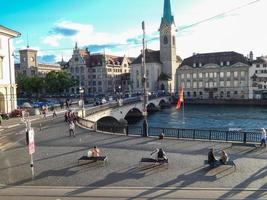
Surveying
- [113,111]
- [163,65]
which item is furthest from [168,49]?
[113,111]

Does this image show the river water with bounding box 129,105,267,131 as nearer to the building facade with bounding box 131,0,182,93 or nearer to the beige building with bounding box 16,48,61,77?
the building facade with bounding box 131,0,182,93

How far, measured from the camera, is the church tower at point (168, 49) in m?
141

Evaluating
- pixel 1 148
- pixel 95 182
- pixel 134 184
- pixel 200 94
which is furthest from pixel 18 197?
pixel 200 94

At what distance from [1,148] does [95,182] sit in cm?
1312

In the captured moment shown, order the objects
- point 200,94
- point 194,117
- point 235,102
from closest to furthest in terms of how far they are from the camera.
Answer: point 194,117, point 235,102, point 200,94

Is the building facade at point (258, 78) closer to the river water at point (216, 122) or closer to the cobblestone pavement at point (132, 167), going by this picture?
the river water at point (216, 122)

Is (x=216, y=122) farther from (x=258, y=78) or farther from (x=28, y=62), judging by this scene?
(x=28, y=62)

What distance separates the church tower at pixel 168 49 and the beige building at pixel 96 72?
18323 millimetres

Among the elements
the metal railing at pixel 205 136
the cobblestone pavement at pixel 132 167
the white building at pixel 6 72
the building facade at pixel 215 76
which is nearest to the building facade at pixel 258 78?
the building facade at pixel 215 76

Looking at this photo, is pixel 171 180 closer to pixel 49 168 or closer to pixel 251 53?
pixel 49 168

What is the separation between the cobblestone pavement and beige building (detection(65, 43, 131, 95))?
117m

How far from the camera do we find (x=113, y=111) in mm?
67125

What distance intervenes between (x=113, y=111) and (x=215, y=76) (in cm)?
6695

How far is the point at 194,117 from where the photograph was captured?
83.2 meters
